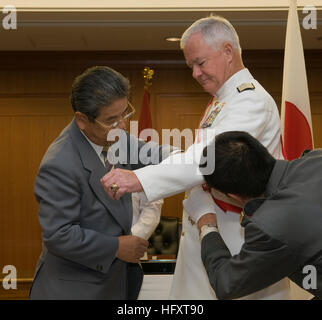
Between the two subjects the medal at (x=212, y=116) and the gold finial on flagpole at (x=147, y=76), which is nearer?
the medal at (x=212, y=116)

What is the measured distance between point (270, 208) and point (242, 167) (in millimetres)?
144

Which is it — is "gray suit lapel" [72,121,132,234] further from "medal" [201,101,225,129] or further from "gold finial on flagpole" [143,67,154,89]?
"gold finial on flagpole" [143,67,154,89]

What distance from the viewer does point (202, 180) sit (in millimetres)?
1815

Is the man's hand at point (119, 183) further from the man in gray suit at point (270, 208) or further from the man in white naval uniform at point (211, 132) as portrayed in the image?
the man in gray suit at point (270, 208)

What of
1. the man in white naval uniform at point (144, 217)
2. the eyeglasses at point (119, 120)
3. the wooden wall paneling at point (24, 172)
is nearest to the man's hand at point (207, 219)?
the eyeglasses at point (119, 120)

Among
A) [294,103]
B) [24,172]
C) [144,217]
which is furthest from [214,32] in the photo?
[24,172]

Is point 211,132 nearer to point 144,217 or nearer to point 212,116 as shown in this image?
point 212,116

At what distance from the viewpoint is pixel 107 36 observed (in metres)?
5.89

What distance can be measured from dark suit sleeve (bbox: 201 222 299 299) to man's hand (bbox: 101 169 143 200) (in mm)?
321

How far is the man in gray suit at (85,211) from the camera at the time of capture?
1819 mm

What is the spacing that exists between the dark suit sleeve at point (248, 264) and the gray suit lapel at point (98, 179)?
35cm

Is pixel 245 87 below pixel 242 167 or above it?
above

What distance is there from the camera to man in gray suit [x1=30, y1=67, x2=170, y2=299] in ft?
5.97

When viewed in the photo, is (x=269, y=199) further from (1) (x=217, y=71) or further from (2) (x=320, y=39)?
(2) (x=320, y=39)
